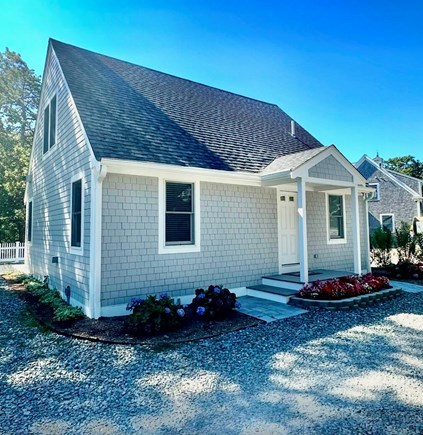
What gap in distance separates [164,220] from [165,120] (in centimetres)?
333

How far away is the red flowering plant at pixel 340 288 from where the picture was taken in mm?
6840

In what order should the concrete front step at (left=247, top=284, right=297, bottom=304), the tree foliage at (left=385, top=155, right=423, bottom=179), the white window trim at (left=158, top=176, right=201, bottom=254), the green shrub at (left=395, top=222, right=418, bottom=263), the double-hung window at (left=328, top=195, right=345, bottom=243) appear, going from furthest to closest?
the tree foliage at (left=385, top=155, right=423, bottom=179), the green shrub at (left=395, top=222, right=418, bottom=263), the double-hung window at (left=328, top=195, right=345, bottom=243), the concrete front step at (left=247, top=284, right=297, bottom=304), the white window trim at (left=158, top=176, right=201, bottom=254)

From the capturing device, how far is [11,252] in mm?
17953

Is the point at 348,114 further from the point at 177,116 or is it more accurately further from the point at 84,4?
the point at 84,4

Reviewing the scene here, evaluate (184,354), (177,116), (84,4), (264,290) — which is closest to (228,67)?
(177,116)

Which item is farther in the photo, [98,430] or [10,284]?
[10,284]

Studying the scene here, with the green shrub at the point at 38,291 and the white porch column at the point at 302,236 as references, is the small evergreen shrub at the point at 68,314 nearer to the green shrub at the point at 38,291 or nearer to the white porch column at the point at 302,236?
the green shrub at the point at 38,291

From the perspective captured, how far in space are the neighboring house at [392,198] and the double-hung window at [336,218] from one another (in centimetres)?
1514

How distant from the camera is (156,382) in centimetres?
351

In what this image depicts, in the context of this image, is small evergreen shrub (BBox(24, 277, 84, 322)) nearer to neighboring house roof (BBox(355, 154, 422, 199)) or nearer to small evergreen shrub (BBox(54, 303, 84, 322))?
small evergreen shrub (BBox(54, 303, 84, 322))

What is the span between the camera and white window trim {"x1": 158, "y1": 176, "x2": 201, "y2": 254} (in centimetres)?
667

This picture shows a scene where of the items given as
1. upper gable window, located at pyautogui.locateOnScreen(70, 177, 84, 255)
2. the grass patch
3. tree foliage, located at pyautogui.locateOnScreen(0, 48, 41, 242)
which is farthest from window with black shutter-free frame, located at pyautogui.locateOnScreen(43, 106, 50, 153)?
tree foliage, located at pyautogui.locateOnScreen(0, 48, 41, 242)

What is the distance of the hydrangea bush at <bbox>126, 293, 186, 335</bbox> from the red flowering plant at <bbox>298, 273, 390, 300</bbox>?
3174 millimetres

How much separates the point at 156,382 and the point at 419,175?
165 ft
